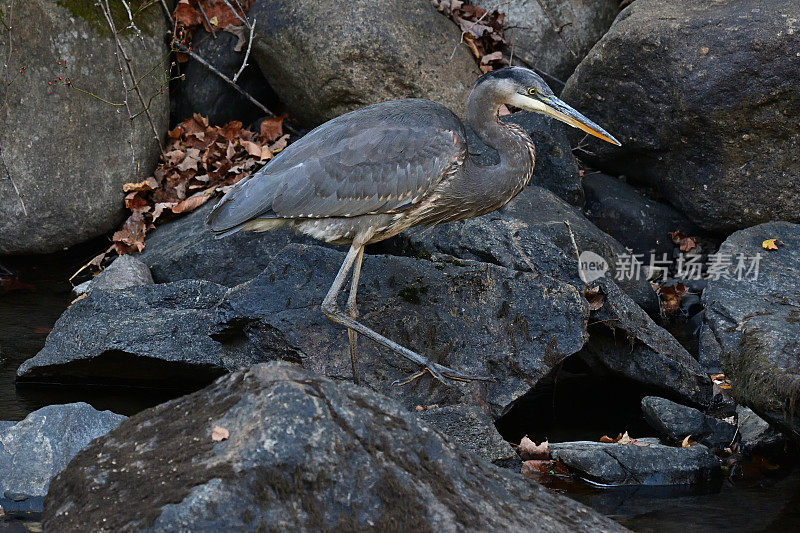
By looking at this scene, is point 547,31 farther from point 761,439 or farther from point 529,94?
point 761,439

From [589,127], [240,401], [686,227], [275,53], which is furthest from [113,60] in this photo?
[240,401]

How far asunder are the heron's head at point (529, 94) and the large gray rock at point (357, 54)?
8.10 ft

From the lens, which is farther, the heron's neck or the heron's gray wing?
the heron's neck

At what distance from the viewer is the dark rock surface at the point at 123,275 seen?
7.23 m

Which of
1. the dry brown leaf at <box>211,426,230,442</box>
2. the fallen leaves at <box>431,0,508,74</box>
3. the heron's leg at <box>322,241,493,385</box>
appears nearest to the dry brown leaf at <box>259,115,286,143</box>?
the fallen leaves at <box>431,0,508,74</box>

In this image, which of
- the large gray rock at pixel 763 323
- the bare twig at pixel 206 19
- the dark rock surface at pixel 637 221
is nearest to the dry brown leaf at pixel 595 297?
the large gray rock at pixel 763 323

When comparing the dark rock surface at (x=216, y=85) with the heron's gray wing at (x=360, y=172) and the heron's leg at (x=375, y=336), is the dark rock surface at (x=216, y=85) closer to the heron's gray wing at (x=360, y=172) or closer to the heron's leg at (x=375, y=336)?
the heron's gray wing at (x=360, y=172)

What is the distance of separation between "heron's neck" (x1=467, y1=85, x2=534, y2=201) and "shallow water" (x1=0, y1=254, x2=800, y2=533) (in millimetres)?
1573

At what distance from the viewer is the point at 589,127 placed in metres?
5.79

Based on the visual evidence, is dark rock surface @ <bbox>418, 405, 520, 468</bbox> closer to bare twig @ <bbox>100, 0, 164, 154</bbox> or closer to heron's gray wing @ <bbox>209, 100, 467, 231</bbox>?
heron's gray wing @ <bbox>209, 100, 467, 231</bbox>

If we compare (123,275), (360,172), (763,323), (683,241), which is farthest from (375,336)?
(683,241)

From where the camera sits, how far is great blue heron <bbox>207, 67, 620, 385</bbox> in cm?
549

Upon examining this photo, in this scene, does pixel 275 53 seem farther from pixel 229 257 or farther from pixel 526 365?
pixel 526 365

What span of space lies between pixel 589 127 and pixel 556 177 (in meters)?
2.05
